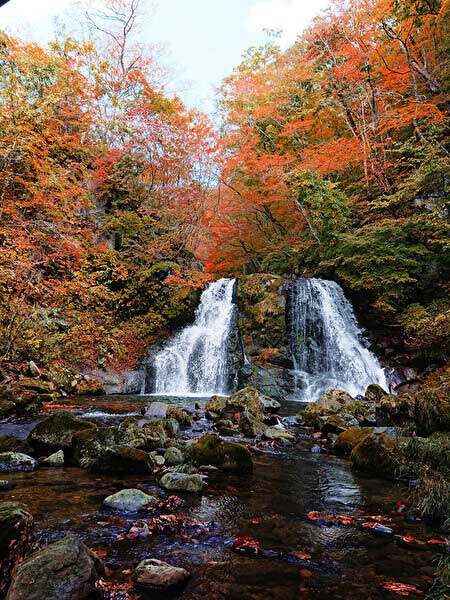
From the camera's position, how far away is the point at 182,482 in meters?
4.58

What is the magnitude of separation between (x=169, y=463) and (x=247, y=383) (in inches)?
375

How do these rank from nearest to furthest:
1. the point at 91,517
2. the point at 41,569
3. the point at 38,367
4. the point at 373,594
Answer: the point at 41,569 < the point at 373,594 < the point at 91,517 < the point at 38,367

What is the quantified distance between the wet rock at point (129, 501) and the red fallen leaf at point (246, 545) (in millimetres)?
1136

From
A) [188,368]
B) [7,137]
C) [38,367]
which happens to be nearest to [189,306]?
[188,368]

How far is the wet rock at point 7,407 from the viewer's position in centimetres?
819

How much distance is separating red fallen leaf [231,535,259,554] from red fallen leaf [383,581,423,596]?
1019 millimetres

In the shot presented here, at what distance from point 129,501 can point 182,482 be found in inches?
31.8

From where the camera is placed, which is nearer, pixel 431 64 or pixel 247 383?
pixel 247 383

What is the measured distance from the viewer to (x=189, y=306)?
18.2 metres

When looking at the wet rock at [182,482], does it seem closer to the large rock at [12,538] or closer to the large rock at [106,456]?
the large rock at [106,456]

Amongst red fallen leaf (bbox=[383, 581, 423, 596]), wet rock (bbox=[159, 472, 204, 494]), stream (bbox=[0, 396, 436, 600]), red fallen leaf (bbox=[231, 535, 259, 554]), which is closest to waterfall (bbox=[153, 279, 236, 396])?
stream (bbox=[0, 396, 436, 600])

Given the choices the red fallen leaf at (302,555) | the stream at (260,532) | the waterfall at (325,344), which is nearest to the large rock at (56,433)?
the stream at (260,532)

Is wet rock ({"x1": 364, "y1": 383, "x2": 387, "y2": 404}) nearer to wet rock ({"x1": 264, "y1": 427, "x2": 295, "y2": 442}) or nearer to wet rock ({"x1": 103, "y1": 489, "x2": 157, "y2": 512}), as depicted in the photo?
wet rock ({"x1": 264, "y1": 427, "x2": 295, "y2": 442})

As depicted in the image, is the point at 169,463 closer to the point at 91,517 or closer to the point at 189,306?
the point at 91,517
